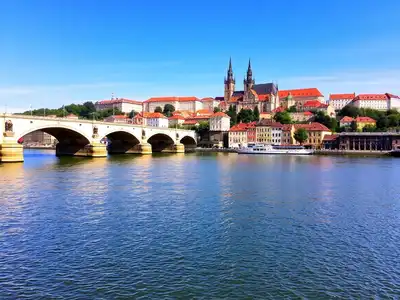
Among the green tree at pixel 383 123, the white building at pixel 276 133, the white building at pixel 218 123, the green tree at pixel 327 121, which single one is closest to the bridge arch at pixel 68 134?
the white building at pixel 276 133

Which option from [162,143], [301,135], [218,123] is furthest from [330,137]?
[162,143]

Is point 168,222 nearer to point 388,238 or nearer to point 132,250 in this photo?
point 132,250

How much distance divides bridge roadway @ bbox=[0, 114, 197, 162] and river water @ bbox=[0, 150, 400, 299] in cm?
2306

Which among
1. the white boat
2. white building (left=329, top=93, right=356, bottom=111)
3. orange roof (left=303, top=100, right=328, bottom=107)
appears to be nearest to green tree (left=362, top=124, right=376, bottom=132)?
the white boat

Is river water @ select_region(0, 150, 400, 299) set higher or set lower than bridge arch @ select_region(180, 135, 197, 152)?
lower

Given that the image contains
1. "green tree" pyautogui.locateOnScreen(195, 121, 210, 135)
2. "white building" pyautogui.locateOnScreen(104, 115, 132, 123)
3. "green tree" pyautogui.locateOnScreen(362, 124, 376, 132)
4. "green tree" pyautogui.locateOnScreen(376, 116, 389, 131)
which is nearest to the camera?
"green tree" pyautogui.locateOnScreen(362, 124, 376, 132)

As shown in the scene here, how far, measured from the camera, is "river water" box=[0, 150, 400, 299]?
8.62 metres

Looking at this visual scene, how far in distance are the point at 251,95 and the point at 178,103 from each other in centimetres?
3258

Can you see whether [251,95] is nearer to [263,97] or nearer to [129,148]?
[263,97]

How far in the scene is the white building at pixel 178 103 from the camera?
15900 cm

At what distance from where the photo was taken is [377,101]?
430 ft

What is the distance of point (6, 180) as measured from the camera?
26016 millimetres

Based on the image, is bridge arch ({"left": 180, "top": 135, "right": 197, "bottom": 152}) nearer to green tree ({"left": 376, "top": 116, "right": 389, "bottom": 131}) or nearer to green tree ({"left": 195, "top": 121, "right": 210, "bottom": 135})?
green tree ({"left": 195, "top": 121, "right": 210, "bottom": 135})

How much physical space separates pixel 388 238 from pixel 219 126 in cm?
9383
